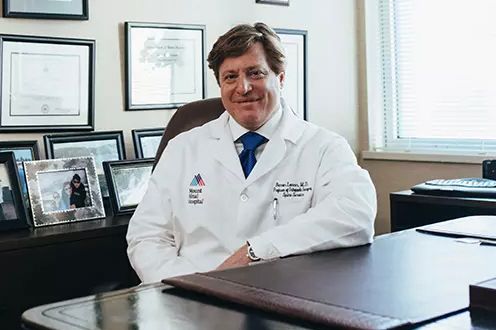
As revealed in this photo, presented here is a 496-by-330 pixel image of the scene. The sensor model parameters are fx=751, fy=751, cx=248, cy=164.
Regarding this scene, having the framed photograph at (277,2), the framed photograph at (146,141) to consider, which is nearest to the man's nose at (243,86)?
the framed photograph at (146,141)

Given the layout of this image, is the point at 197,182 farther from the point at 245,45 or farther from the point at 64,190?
the point at 64,190

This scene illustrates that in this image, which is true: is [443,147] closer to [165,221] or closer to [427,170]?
[427,170]

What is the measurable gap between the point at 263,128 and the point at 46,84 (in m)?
0.93

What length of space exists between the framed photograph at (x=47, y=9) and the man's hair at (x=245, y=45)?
0.79 metres

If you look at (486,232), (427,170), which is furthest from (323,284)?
(427,170)

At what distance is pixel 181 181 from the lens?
211 cm

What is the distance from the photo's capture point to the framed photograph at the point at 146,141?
285 centimetres

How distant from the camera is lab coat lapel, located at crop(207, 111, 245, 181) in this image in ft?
6.81

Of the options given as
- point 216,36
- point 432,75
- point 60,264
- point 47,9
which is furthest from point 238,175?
point 432,75

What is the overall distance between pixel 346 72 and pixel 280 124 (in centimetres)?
171

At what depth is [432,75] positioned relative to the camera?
11.8ft

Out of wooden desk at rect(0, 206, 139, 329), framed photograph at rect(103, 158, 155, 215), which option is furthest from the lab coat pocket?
framed photograph at rect(103, 158, 155, 215)

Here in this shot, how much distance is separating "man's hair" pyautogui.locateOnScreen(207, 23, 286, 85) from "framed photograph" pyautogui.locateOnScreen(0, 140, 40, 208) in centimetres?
78

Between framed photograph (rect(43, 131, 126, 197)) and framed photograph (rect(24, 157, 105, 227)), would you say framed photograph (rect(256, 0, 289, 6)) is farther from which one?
framed photograph (rect(24, 157, 105, 227))
